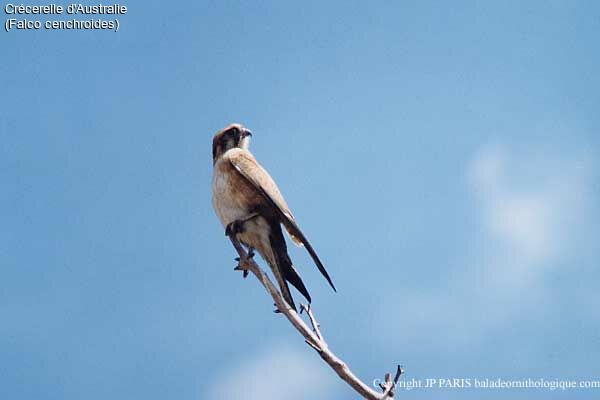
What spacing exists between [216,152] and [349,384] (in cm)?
349

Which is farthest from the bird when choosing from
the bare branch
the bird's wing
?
the bare branch

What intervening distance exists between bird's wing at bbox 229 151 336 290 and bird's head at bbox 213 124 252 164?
25 centimetres

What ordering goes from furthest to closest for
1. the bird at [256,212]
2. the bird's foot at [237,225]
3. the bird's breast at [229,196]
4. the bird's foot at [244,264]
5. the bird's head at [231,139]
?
the bird's head at [231,139] → the bird's breast at [229,196] → the bird's foot at [237,225] → the bird at [256,212] → the bird's foot at [244,264]

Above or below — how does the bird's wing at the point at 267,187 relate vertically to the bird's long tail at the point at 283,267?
above

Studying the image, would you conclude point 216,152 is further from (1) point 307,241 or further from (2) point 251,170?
(1) point 307,241

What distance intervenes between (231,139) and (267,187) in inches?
41.0

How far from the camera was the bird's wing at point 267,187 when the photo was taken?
18.6ft

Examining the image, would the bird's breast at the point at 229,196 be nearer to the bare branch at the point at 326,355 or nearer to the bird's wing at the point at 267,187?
the bird's wing at the point at 267,187

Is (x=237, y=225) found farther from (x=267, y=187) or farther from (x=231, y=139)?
(x=231, y=139)

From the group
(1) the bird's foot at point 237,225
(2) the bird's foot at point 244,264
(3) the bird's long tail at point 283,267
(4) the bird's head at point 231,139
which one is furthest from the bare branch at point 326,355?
(4) the bird's head at point 231,139

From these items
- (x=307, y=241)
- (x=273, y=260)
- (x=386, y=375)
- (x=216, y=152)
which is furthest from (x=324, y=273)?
(x=216, y=152)

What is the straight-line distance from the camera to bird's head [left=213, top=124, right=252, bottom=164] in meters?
6.95

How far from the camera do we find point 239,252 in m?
5.23

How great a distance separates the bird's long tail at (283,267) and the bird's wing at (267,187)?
117 mm
